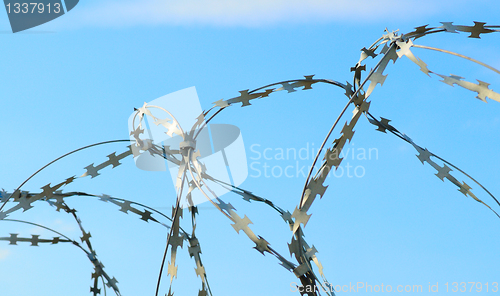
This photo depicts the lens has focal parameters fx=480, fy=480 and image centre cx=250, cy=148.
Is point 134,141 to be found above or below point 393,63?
above

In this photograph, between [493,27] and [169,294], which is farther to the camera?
[169,294]

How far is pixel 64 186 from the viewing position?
10562 millimetres

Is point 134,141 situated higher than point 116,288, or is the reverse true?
point 134,141

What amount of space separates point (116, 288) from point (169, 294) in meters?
5.00

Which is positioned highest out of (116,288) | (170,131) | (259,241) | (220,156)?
(220,156)

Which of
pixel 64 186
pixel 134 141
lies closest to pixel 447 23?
pixel 134 141

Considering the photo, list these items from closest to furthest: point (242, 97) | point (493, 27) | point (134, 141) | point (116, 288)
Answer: point (493, 27) → point (242, 97) → point (134, 141) → point (116, 288)

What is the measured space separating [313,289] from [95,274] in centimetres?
744

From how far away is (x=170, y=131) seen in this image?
8.80 m

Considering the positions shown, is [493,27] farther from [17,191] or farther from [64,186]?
[17,191]

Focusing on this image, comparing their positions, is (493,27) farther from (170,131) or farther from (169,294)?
(169,294)

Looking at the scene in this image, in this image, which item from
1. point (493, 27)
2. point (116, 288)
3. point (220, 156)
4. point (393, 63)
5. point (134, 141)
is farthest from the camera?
point (116, 288)

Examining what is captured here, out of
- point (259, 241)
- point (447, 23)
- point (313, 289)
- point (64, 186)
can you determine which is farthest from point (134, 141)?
point (447, 23)

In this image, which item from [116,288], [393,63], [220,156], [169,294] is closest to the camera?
[393,63]
